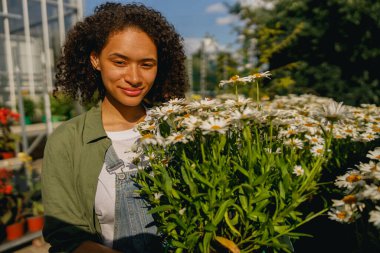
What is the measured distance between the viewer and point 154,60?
1666 mm

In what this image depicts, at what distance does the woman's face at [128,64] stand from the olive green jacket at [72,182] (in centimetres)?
21

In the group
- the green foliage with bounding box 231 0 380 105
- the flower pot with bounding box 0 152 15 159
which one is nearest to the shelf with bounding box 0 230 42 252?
the flower pot with bounding box 0 152 15 159

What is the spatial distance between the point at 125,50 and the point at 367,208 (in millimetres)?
1162

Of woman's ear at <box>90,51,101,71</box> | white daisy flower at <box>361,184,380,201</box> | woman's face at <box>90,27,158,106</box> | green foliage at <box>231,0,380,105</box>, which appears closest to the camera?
white daisy flower at <box>361,184,380,201</box>

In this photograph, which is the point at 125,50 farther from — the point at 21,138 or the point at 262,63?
the point at 262,63

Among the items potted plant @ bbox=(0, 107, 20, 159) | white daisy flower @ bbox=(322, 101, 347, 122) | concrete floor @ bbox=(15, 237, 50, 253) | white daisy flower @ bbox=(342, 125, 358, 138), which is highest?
white daisy flower @ bbox=(322, 101, 347, 122)

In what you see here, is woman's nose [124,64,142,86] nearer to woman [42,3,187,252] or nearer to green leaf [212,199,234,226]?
woman [42,3,187,252]

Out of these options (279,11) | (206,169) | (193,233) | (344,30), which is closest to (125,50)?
(206,169)

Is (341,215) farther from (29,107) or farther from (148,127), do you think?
(29,107)

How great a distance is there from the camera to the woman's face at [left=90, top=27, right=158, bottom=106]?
5.18 ft

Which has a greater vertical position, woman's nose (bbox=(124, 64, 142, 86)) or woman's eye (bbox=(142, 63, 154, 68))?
woman's eye (bbox=(142, 63, 154, 68))

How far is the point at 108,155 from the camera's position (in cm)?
158

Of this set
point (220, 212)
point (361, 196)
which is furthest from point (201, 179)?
point (361, 196)

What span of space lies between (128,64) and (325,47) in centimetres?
579
